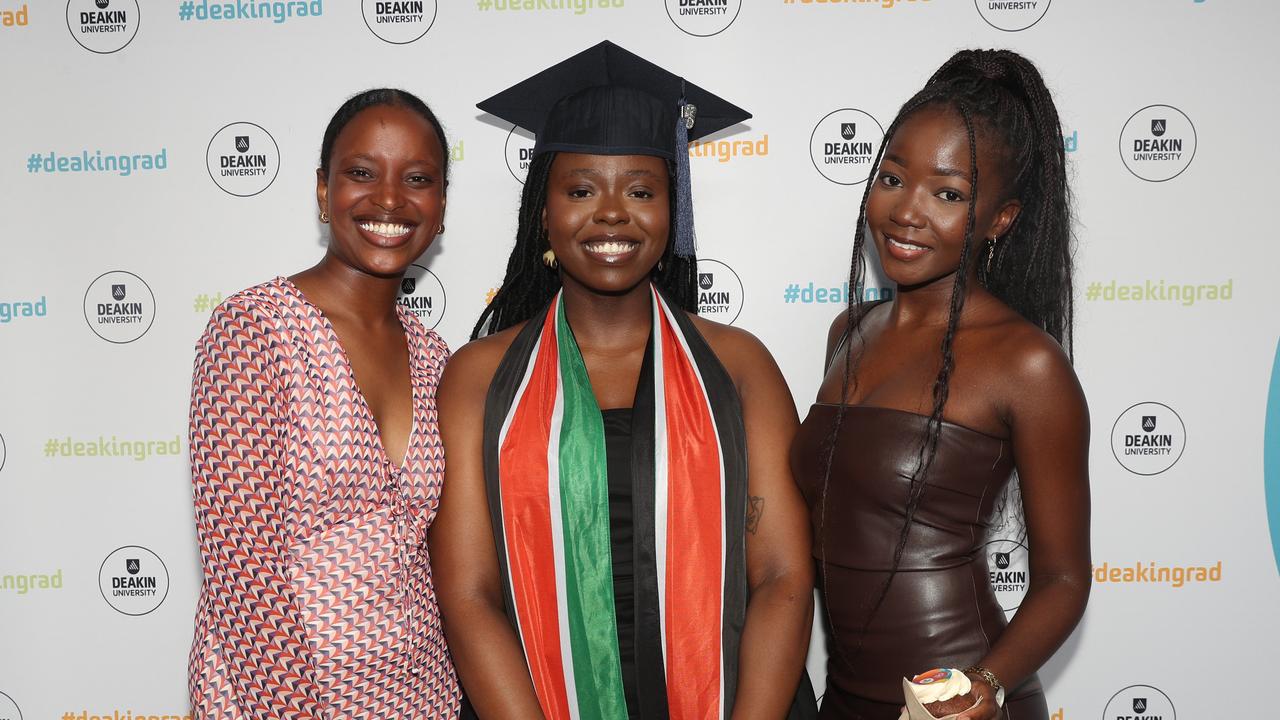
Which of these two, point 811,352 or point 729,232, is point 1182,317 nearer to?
point 811,352

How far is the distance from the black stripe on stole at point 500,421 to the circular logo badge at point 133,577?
1.63 m

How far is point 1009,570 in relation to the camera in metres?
2.88

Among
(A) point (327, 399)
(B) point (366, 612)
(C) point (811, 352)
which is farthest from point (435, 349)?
(C) point (811, 352)

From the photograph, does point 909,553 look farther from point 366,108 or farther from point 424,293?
point 424,293

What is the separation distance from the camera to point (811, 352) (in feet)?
9.27

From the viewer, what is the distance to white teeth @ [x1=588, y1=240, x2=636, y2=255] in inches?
76.2

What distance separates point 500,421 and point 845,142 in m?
1.49

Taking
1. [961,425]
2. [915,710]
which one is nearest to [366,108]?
[961,425]

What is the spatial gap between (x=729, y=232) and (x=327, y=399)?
1.44m

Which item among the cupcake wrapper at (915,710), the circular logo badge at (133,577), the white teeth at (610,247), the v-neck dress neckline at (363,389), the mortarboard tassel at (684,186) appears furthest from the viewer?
the circular logo badge at (133,577)

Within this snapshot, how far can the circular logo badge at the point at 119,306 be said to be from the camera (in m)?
2.84

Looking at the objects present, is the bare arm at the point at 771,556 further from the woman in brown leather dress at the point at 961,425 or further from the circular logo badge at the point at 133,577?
the circular logo badge at the point at 133,577

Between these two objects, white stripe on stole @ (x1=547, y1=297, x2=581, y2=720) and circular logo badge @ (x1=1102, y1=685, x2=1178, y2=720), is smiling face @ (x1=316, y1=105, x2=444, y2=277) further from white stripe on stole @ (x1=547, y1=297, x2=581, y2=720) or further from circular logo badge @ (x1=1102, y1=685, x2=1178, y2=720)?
circular logo badge @ (x1=1102, y1=685, x2=1178, y2=720)

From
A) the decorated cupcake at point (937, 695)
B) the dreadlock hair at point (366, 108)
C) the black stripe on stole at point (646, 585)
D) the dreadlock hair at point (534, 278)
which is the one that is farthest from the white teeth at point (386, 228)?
the decorated cupcake at point (937, 695)
